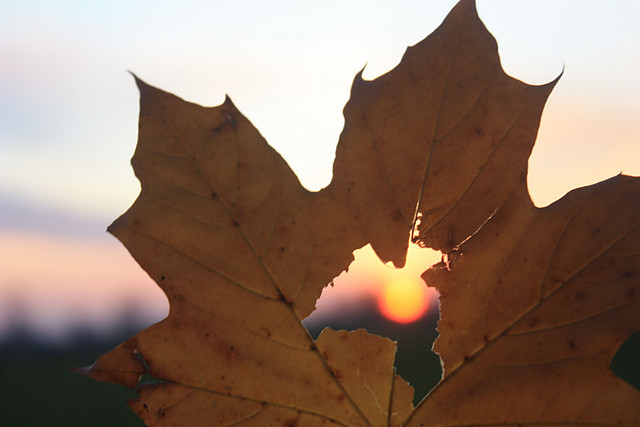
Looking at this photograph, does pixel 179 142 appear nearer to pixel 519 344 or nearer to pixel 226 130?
Answer: pixel 226 130

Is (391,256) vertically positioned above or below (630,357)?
below

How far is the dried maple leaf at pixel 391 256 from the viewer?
65cm

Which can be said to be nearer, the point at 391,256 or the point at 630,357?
the point at 391,256

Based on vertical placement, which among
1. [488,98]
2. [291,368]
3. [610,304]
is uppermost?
[488,98]

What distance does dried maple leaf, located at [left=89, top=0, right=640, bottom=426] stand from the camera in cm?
65

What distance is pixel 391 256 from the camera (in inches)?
27.2

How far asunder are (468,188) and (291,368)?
31cm

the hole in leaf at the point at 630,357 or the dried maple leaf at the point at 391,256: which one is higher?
the hole in leaf at the point at 630,357

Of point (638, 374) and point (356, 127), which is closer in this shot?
point (356, 127)

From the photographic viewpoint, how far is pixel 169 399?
674mm

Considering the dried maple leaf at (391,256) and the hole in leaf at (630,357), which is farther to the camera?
the hole in leaf at (630,357)

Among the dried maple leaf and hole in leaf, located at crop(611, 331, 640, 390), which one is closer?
the dried maple leaf

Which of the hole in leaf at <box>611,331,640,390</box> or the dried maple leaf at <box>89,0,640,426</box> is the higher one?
the hole in leaf at <box>611,331,640,390</box>

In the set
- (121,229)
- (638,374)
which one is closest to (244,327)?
(121,229)
